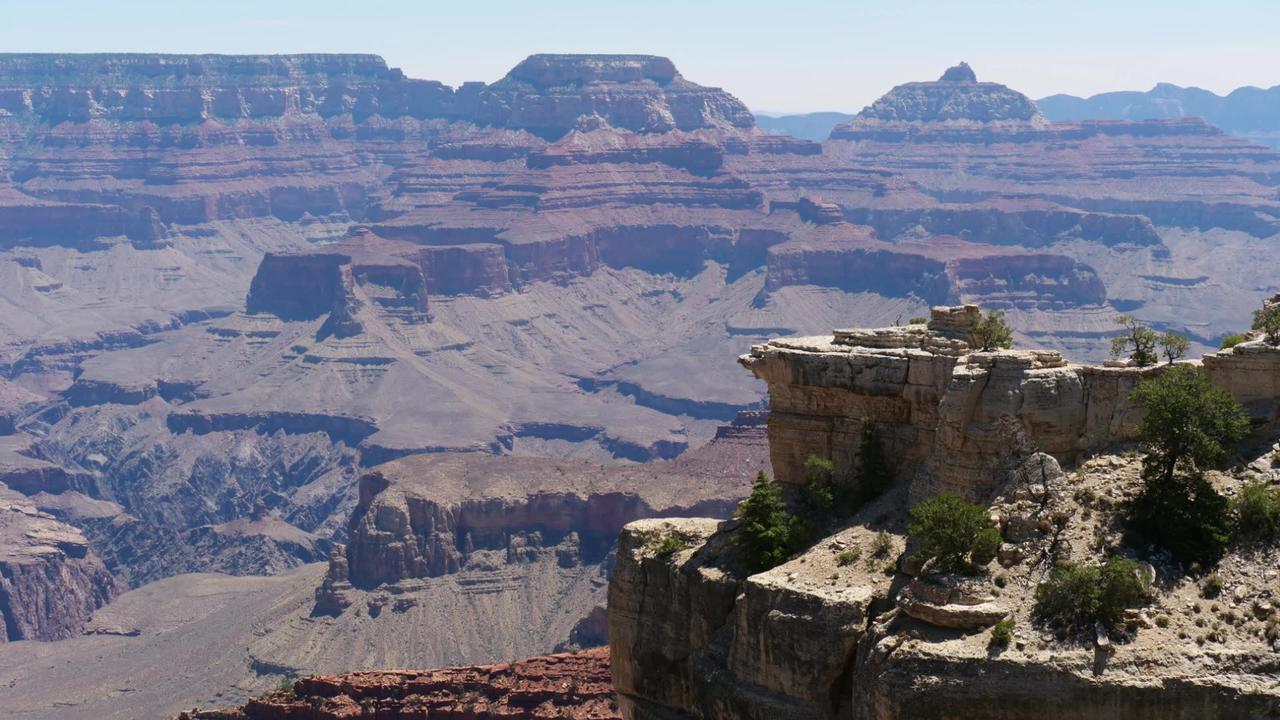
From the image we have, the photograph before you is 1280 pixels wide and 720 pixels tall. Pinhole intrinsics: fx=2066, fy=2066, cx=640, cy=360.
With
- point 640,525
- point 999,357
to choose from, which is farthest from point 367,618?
point 999,357

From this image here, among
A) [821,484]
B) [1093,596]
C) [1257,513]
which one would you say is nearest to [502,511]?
[821,484]

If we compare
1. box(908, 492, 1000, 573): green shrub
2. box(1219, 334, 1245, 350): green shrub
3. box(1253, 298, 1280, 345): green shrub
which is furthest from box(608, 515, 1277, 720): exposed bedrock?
box(1253, 298, 1280, 345): green shrub

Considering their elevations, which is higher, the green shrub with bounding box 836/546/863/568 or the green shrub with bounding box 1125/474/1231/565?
the green shrub with bounding box 1125/474/1231/565

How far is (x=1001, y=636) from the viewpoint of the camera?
140 ft

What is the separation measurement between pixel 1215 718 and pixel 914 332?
55.9ft

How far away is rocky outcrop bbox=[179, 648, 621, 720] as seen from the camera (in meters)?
89.1

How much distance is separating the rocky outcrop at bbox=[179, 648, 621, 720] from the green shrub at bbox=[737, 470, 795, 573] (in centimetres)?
3522

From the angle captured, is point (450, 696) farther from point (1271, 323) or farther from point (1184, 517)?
point (1184, 517)

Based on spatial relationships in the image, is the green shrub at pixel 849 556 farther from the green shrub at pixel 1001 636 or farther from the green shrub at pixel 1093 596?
the green shrub at pixel 1001 636

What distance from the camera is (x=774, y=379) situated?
55.7 meters

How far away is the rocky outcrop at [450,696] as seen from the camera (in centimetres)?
8906

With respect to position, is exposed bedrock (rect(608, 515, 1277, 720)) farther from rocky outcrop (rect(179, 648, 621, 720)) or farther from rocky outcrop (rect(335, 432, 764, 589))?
rocky outcrop (rect(335, 432, 764, 589))

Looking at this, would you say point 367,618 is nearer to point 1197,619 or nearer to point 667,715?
point 667,715

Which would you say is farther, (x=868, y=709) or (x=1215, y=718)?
(x=868, y=709)
